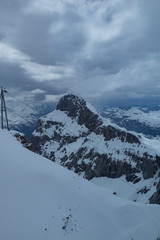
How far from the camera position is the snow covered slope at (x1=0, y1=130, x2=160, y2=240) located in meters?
9.84

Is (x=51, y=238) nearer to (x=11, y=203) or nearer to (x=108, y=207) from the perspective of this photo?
(x=11, y=203)

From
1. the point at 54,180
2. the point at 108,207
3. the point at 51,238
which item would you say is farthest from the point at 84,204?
the point at 51,238

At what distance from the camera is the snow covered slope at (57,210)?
388 inches

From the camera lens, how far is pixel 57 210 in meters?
11.5

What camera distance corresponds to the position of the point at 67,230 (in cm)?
1052

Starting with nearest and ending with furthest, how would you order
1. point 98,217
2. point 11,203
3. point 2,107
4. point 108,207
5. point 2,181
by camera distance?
point 11,203, point 2,181, point 98,217, point 108,207, point 2,107

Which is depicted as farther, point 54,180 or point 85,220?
point 54,180

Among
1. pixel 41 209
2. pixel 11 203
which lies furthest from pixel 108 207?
pixel 11 203

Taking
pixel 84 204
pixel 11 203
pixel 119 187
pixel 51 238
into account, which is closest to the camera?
pixel 51 238

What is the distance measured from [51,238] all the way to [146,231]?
306 inches

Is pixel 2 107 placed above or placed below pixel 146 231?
above

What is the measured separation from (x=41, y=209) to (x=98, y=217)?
451 cm

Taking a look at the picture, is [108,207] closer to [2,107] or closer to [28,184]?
[28,184]

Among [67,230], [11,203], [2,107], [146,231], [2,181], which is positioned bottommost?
[146,231]
